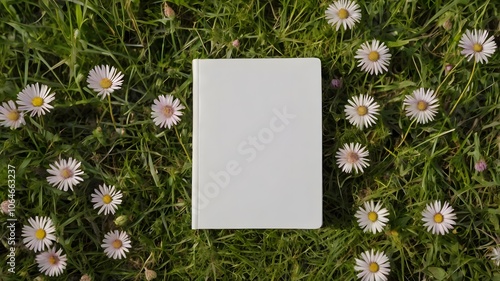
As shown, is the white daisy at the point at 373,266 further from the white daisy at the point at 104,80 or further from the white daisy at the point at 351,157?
the white daisy at the point at 104,80

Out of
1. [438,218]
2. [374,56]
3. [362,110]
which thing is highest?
[374,56]

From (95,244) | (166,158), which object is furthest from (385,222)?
(95,244)

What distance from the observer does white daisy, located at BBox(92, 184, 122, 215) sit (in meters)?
1.20

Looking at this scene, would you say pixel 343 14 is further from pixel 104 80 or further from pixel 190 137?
pixel 104 80

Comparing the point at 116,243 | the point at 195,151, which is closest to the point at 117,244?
the point at 116,243

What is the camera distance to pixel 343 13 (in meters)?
1.21

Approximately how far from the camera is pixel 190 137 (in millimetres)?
1234

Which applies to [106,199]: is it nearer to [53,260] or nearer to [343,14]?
[53,260]

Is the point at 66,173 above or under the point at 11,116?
under

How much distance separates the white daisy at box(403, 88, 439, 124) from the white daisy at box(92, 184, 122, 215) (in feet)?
2.27

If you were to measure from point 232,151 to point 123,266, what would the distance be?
1.26 feet

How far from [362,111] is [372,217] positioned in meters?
0.24

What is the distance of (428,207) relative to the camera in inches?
47.4

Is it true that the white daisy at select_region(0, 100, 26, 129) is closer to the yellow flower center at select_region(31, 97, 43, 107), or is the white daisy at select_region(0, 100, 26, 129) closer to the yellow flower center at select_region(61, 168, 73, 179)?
the yellow flower center at select_region(31, 97, 43, 107)
